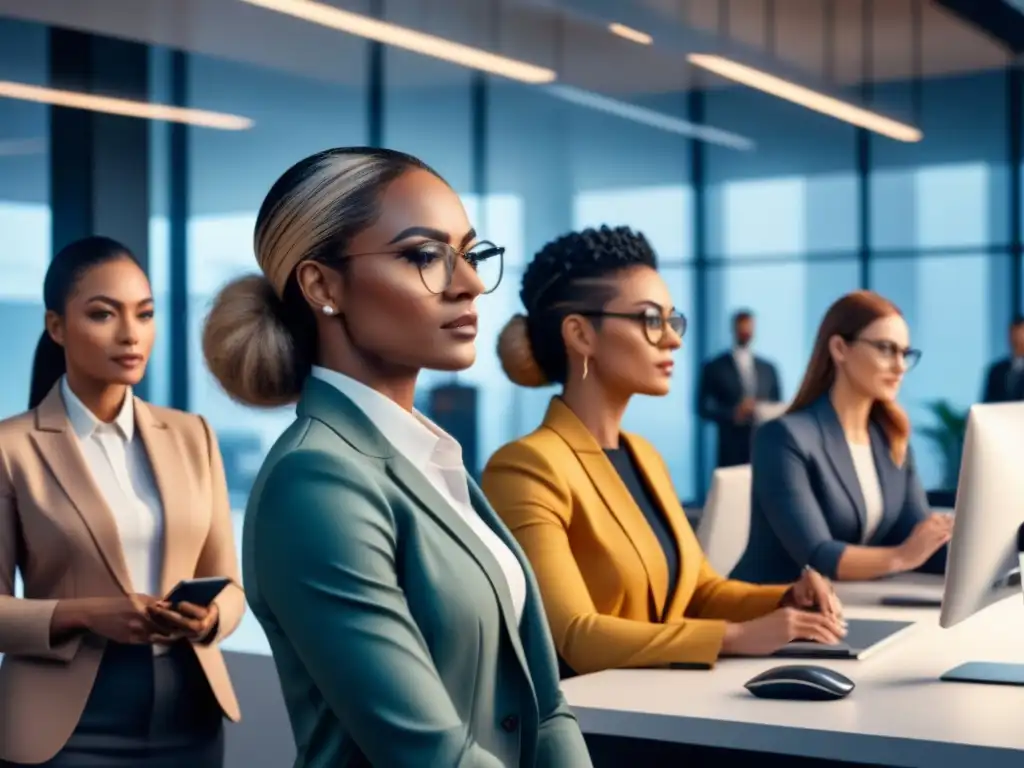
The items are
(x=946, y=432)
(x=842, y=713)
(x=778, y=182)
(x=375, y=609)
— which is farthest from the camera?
(x=778, y=182)

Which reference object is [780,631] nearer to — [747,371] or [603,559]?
[603,559]

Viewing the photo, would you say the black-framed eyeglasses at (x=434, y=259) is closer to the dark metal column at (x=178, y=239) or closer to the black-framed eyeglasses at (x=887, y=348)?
the black-framed eyeglasses at (x=887, y=348)

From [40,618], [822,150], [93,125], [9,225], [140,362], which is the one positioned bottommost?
[40,618]

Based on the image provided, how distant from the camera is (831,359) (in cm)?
418

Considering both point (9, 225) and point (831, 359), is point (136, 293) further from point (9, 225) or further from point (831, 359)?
point (9, 225)

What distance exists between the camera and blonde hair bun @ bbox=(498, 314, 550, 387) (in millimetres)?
3143

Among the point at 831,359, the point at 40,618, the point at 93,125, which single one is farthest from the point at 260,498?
the point at 93,125

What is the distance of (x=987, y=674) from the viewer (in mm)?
2557

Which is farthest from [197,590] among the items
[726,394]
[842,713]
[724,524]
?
[726,394]

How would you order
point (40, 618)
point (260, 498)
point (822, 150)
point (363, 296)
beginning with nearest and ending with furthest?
1. point (260, 498)
2. point (363, 296)
3. point (40, 618)
4. point (822, 150)

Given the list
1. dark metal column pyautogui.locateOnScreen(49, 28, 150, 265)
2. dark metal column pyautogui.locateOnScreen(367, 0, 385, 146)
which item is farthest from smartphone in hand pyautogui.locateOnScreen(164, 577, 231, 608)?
dark metal column pyautogui.locateOnScreen(367, 0, 385, 146)

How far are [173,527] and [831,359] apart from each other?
79.9 inches

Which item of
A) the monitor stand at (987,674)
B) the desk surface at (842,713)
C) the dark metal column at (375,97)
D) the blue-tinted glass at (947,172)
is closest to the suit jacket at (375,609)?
the desk surface at (842,713)

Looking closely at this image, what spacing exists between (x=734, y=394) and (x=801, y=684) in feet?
31.5
